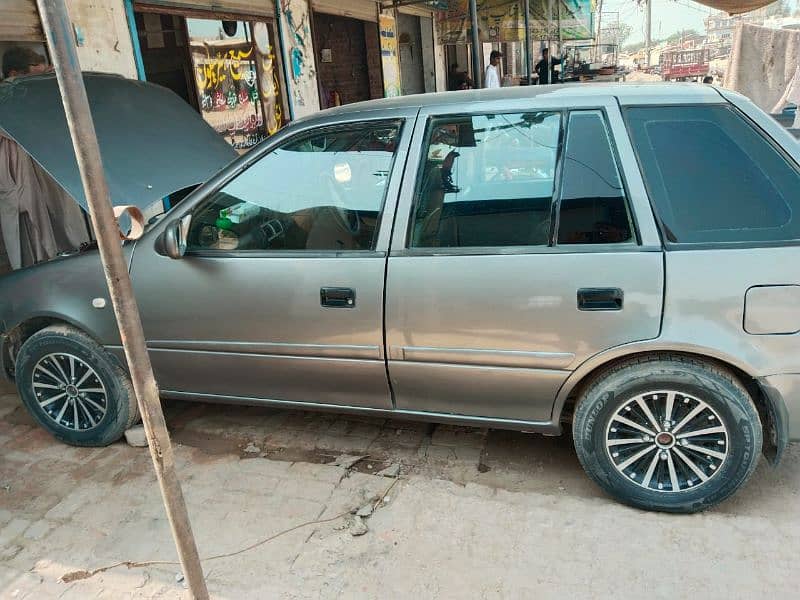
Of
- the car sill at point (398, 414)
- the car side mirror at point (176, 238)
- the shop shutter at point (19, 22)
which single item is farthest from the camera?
the shop shutter at point (19, 22)

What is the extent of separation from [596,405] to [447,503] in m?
→ 0.82

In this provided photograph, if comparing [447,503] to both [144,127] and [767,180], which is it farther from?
[144,127]

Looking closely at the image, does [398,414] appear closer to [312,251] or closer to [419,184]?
[312,251]

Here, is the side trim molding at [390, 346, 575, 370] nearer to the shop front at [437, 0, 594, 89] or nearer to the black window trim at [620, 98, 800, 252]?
the black window trim at [620, 98, 800, 252]

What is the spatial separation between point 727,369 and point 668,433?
0.35 m

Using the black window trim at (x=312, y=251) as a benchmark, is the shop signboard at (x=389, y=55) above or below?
above

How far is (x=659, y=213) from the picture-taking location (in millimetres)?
2598

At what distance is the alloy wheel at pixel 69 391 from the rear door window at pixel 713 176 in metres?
2.98

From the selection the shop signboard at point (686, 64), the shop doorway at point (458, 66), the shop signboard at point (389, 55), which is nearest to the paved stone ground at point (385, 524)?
the shop signboard at point (389, 55)

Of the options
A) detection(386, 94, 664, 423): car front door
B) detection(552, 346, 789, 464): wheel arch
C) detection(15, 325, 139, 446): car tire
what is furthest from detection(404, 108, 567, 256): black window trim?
detection(15, 325, 139, 446): car tire

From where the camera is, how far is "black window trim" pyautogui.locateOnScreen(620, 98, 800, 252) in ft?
8.19

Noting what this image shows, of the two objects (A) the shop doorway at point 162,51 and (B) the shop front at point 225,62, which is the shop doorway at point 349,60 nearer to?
(B) the shop front at point 225,62

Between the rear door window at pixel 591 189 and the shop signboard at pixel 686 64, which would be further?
the shop signboard at pixel 686 64

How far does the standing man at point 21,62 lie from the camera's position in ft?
15.4
